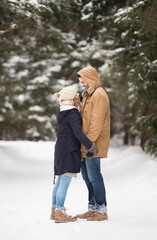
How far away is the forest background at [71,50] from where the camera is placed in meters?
8.58

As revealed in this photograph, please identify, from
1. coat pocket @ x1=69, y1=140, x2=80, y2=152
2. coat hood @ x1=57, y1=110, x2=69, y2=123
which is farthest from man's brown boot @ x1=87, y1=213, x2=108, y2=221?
coat hood @ x1=57, y1=110, x2=69, y2=123

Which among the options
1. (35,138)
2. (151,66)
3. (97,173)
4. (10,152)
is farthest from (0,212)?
(35,138)

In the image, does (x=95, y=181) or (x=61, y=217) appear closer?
(x=61, y=217)

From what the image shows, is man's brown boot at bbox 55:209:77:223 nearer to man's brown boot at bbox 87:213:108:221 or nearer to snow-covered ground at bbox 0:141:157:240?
snow-covered ground at bbox 0:141:157:240

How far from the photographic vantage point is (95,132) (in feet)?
15.5

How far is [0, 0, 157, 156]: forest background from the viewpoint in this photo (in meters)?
8.58

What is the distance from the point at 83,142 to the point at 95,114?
1.49 feet

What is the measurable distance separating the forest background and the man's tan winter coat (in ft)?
10.4

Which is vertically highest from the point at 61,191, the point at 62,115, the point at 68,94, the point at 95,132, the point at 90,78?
the point at 90,78

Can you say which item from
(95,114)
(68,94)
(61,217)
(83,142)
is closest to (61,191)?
(61,217)

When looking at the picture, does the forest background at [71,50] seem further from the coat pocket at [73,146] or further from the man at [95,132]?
the coat pocket at [73,146]

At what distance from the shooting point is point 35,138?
2264cm

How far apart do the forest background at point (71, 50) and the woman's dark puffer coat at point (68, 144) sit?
351cm

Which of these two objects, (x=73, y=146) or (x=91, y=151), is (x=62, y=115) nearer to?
(x=73, y=146)
